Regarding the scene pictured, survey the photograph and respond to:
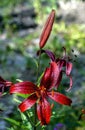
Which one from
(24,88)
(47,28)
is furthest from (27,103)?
(47,28)

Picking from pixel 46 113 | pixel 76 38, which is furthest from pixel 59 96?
pixel 76 38

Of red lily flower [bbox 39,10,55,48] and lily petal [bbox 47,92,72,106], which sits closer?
lily petal [bbox 47,92,72,106]

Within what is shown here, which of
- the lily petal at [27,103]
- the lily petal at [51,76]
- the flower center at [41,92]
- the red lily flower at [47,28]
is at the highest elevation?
the red lily flower at [47,28]

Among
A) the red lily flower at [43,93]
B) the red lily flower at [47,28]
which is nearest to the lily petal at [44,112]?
the red lily flower at [43,93]

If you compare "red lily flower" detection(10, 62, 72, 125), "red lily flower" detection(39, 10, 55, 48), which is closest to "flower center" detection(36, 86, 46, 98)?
"red lily flower" detection(10, 62, 72, 125)

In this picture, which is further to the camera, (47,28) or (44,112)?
(47,28)

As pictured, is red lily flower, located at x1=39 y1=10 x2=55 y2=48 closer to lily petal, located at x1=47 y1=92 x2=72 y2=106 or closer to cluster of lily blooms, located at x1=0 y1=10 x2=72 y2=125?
cluster of lily blooms, located at x1=0 y1=10 x2=72 y2=125

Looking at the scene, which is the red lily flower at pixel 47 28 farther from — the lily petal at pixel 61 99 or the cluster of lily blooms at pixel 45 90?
the lily petal at pixel 61 99

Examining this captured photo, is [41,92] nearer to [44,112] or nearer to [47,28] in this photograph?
[44,112]
